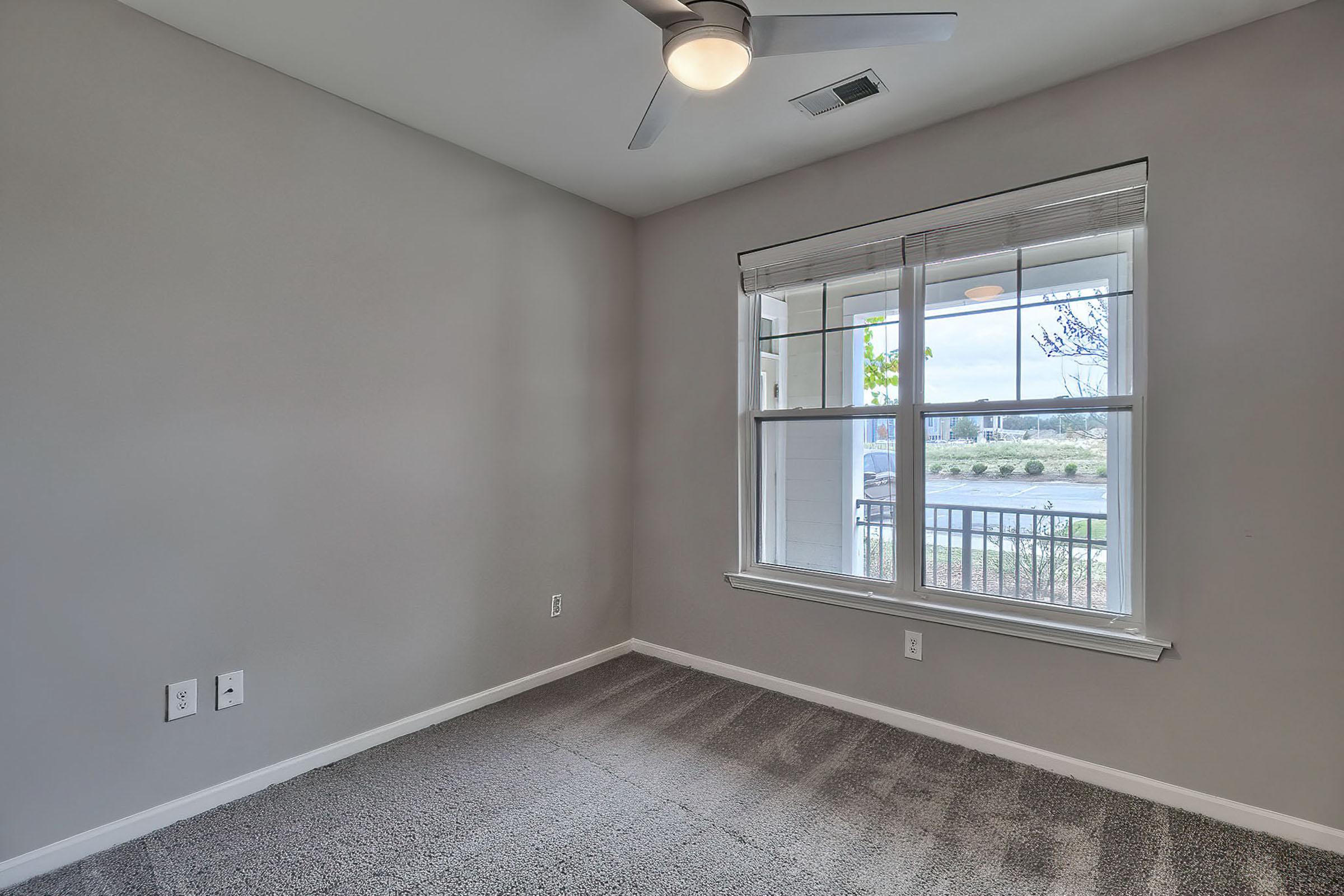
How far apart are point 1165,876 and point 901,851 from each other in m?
0.72

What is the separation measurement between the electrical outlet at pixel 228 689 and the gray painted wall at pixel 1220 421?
2.59m

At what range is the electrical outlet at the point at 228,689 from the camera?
7.09 feet

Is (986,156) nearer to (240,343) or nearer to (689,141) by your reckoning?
(689,141)

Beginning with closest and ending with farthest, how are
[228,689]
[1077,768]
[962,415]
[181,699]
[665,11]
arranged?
[665,11]
[181,699]
[228,689]
[1077,768]
[962,415]

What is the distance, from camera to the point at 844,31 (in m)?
1.62

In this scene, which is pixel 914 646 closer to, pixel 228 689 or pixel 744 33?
pixel 744 33

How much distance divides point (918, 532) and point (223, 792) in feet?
9.17

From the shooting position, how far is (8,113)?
1.78m

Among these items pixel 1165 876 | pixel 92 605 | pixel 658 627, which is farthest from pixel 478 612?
pixel 1165 876

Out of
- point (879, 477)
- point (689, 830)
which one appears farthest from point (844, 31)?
point (689, 830)

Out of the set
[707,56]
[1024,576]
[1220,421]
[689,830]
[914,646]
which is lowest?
[689,830]

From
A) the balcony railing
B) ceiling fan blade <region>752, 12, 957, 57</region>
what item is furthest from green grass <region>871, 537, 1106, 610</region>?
ceiling fan blade <region>752, 12, 957, 57</region>

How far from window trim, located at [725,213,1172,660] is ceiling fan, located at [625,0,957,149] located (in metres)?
1.30

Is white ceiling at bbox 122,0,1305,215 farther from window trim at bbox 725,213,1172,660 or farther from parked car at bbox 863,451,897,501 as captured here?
parked car at bbox 863,451,897,501
